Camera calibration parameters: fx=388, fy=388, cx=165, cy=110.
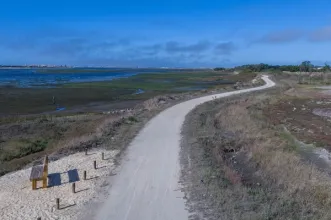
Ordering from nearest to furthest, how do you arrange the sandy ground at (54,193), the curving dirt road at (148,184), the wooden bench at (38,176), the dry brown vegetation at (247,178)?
the curving dirt road at (148,184), the dry brown vegetation at (247,178), the sandy ground at (54,193), the wooden bench at (38,176)

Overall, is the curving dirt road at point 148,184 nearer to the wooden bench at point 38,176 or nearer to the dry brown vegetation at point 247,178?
the dry brown vegetation at point 247,178

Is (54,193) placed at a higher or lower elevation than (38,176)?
lower

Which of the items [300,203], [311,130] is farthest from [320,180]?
[311,130]

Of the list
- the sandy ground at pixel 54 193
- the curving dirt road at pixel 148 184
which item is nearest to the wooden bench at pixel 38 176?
the sandy ground at pixel 54 193

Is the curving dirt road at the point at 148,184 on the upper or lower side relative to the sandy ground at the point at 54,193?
upper

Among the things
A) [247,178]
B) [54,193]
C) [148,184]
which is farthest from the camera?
[247,178]

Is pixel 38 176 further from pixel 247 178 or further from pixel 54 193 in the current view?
pixel 247 178

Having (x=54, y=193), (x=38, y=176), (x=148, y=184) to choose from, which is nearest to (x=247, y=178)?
(x=148, y=184)

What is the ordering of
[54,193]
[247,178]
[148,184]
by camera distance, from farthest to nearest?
1. [247,178]
2. [148,184]
3. [54,193]
